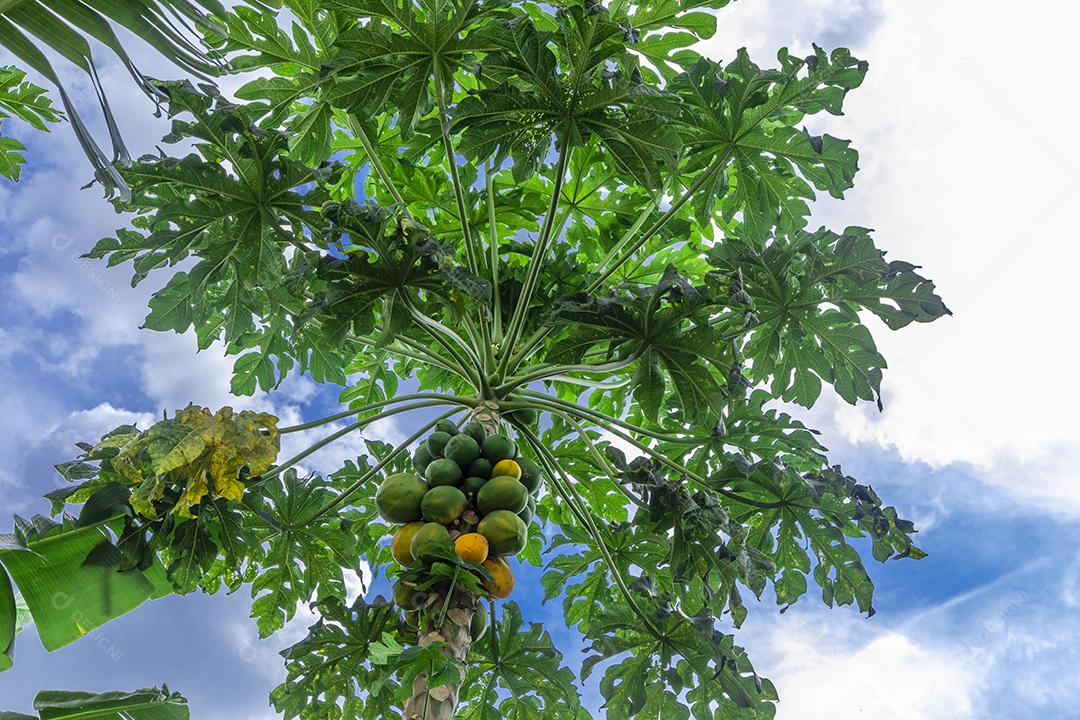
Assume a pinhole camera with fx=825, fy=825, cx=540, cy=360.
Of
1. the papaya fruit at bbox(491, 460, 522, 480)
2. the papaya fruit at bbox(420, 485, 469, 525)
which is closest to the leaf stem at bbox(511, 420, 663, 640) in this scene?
the papaya fruit at bbox(491, 460, 522, 480)

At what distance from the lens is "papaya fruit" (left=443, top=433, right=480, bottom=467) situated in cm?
291

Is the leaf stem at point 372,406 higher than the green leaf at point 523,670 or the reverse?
higher

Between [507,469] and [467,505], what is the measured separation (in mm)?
191

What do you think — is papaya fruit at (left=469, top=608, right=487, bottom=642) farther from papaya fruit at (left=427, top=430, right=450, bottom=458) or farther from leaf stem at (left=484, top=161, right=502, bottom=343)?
leaf stem at (left=484, top=161, right=502, bottom=343)

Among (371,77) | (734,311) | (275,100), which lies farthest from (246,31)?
(734,311)

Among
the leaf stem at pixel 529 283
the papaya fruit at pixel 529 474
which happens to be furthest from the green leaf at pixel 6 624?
the leaf stem at pixel 529 283

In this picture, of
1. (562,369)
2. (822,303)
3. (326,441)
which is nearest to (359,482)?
(326,441)

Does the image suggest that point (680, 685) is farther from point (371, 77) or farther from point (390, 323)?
point (371, 77)

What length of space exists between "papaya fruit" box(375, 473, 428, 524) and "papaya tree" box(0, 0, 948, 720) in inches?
0.5

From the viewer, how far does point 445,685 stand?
241 cm

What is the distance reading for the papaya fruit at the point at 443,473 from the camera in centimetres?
282

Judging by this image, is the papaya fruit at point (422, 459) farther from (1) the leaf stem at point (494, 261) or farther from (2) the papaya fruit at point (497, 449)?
(1) the leaf stem at point (494, 261)

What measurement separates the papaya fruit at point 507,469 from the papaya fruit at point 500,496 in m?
0.08

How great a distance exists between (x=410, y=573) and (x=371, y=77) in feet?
6.04
